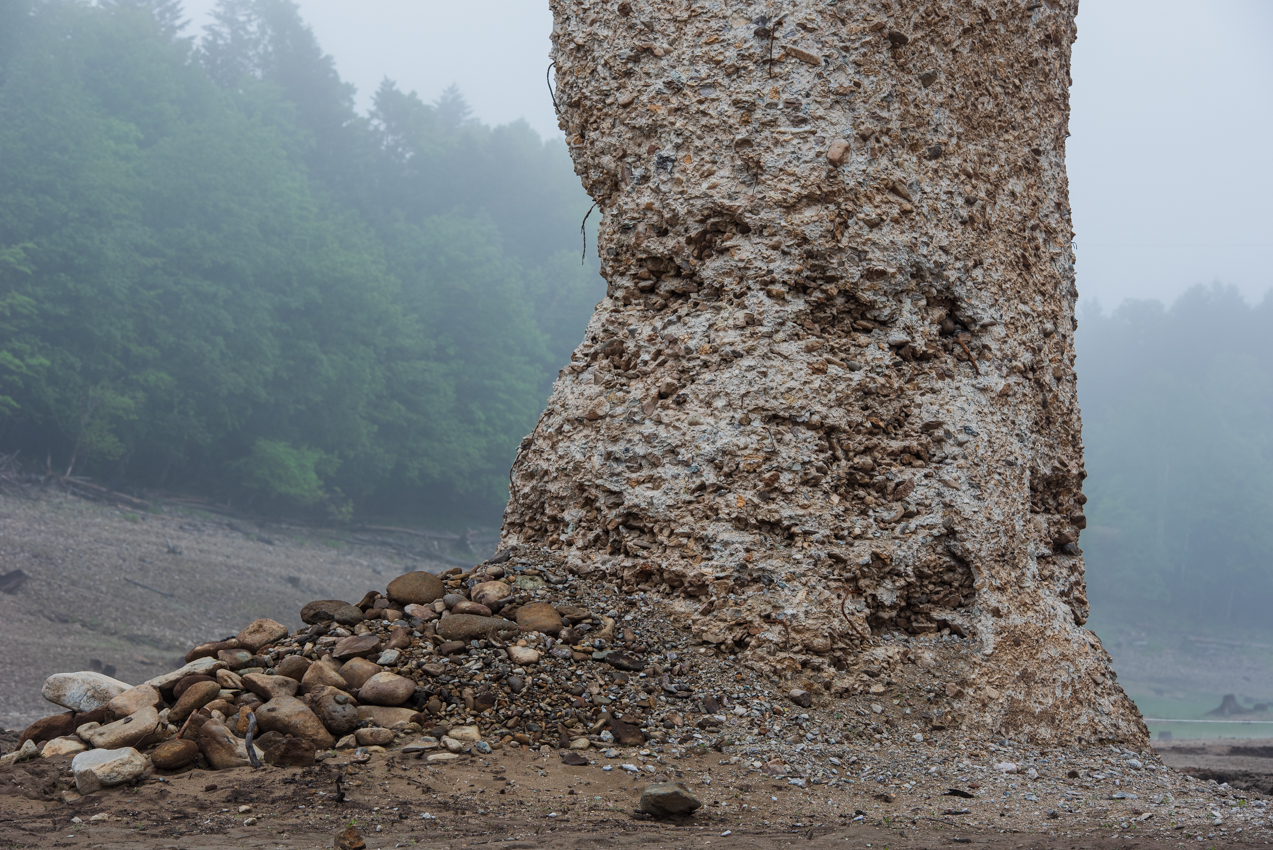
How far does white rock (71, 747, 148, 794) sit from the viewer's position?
3.24 m

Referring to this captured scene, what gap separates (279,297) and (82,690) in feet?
107

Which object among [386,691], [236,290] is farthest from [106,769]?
[236,290]

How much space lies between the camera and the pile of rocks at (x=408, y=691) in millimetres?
3486

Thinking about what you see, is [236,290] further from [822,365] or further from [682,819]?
[682,819]

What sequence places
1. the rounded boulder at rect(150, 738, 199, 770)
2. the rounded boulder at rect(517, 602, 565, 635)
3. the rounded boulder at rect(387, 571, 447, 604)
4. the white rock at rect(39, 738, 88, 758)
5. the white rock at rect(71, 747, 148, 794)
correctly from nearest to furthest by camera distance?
the white rock at rect(71, 747, 148, 794), the rounded boulder at rect(150, 738, 199, 770), the white rock at rect(39, 738, 88, 758), the rounded boulder at rect(517, 602, 565, 635), the rounded boulder at rect(387, 571, 447, 604)

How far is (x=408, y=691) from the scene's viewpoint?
3.70 metres

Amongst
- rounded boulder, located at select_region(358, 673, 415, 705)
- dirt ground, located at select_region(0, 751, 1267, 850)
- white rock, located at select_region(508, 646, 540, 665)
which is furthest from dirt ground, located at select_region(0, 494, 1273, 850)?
white rock, located at select_region(508, 646, 540, 665)

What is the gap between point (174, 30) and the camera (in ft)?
130

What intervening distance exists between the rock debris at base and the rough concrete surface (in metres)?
0.16

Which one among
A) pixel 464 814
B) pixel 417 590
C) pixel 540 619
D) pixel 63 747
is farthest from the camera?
pixel 417 590

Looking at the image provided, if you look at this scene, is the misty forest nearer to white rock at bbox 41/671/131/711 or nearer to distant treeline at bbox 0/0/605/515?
distant treeline at bbox 0/0/605/515

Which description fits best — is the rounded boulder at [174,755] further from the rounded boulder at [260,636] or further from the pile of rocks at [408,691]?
the rounded boulder at [260,636]

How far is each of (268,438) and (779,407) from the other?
31705mm

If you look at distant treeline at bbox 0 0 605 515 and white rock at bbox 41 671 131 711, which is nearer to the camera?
white rock at bbox 41 671 131 711
